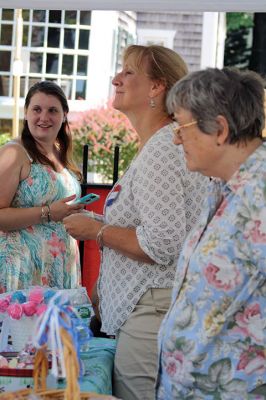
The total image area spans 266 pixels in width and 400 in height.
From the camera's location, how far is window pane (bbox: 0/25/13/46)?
46.3ft

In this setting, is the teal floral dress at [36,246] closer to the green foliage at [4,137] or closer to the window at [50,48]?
the green foliage at [4,137]

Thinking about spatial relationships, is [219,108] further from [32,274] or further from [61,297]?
[32,274]

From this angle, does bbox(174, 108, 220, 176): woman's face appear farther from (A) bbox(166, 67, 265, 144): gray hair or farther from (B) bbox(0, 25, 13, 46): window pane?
(B) bbox(0, 25, 13, 46): window pane

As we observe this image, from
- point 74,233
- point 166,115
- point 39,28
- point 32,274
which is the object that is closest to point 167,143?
point 166,115

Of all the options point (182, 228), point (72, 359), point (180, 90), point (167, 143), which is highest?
point (180, 90)

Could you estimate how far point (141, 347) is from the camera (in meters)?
2.79

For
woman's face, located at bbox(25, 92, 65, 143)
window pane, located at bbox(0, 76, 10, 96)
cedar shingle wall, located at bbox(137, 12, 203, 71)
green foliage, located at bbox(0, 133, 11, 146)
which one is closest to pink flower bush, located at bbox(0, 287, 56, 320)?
woman's face, located at bbox(25, 92, 65, 143)

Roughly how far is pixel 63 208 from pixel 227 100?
4.79 feet

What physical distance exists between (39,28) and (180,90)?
1212 centimetres

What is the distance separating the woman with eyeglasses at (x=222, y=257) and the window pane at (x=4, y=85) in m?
12.1

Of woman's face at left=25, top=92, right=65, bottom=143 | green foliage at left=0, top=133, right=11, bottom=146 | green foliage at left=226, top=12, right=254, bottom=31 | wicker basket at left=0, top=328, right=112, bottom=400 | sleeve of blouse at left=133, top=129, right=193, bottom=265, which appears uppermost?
green foliage at left=226, top=12, right=254, bottom=31

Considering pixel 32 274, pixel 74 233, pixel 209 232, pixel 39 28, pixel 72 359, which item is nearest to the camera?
pixel 72 359

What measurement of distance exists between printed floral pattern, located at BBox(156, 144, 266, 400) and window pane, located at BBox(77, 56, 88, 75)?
39.2ft

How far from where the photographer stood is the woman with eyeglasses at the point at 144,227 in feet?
9.05
